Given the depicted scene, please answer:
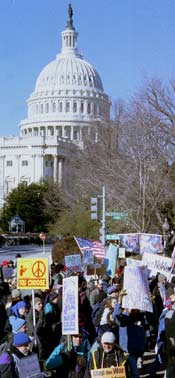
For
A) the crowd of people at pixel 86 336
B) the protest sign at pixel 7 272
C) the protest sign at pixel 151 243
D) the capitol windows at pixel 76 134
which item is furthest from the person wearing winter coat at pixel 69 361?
the capitol windows at pixel 76 134

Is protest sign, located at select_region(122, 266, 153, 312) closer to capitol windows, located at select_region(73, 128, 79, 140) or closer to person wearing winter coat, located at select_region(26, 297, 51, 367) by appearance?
person wearing winter coat, located at select_region(26, 297, 51, 367)

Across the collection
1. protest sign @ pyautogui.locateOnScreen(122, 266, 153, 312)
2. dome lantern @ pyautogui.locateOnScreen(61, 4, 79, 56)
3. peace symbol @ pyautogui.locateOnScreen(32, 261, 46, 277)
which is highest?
dome lantern @ pyautogui.locateOnScreen(61, 4, 79, 56)

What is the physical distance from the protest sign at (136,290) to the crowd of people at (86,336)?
12 cm

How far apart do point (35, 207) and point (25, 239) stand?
13.2m

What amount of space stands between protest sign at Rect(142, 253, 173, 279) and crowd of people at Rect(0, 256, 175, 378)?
232 mm

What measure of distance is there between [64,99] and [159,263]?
450ft

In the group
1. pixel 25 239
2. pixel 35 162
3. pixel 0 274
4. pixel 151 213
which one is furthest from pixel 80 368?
pixel 35 162

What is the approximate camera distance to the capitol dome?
147625 mm

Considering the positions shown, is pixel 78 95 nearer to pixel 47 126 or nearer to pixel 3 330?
pixel 47 126

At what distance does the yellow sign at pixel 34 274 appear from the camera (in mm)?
10250

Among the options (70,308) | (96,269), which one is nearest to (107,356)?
(70,308)

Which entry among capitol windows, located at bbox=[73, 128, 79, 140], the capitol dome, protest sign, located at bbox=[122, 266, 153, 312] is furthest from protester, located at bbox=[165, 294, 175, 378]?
capitol windows, located at bbox=[73, 128, 79, 140]

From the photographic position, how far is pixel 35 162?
13600 centimetres

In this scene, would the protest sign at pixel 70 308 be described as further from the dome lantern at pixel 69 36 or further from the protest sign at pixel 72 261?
the dome lantern at pixel 69 36
